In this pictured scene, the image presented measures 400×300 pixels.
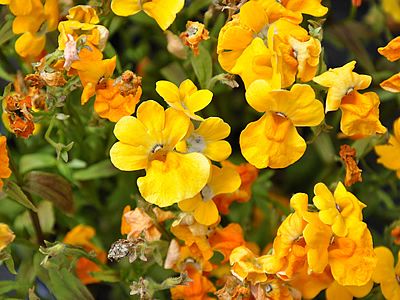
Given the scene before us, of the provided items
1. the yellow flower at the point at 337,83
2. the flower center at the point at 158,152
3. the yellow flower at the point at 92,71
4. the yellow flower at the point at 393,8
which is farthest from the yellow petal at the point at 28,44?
the yellow flower at the point at 393,8

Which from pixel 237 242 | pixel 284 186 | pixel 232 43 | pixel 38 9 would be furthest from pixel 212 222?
pixel 284 186

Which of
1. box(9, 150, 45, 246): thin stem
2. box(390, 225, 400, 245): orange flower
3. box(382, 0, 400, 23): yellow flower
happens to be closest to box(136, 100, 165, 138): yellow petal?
box(9, 150, 45, 246): thin stem

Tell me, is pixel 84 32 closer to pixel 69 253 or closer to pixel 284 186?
pixel 69 253

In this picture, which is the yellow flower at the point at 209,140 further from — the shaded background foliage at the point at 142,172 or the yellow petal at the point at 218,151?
the shaded background foliage at the point at 142,172

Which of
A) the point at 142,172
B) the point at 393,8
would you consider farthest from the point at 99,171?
the point at 393,8

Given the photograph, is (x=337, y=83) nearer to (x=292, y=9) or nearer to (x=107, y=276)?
(x=292, y=9)

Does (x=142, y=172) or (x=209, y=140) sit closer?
(x=209, y=140)
